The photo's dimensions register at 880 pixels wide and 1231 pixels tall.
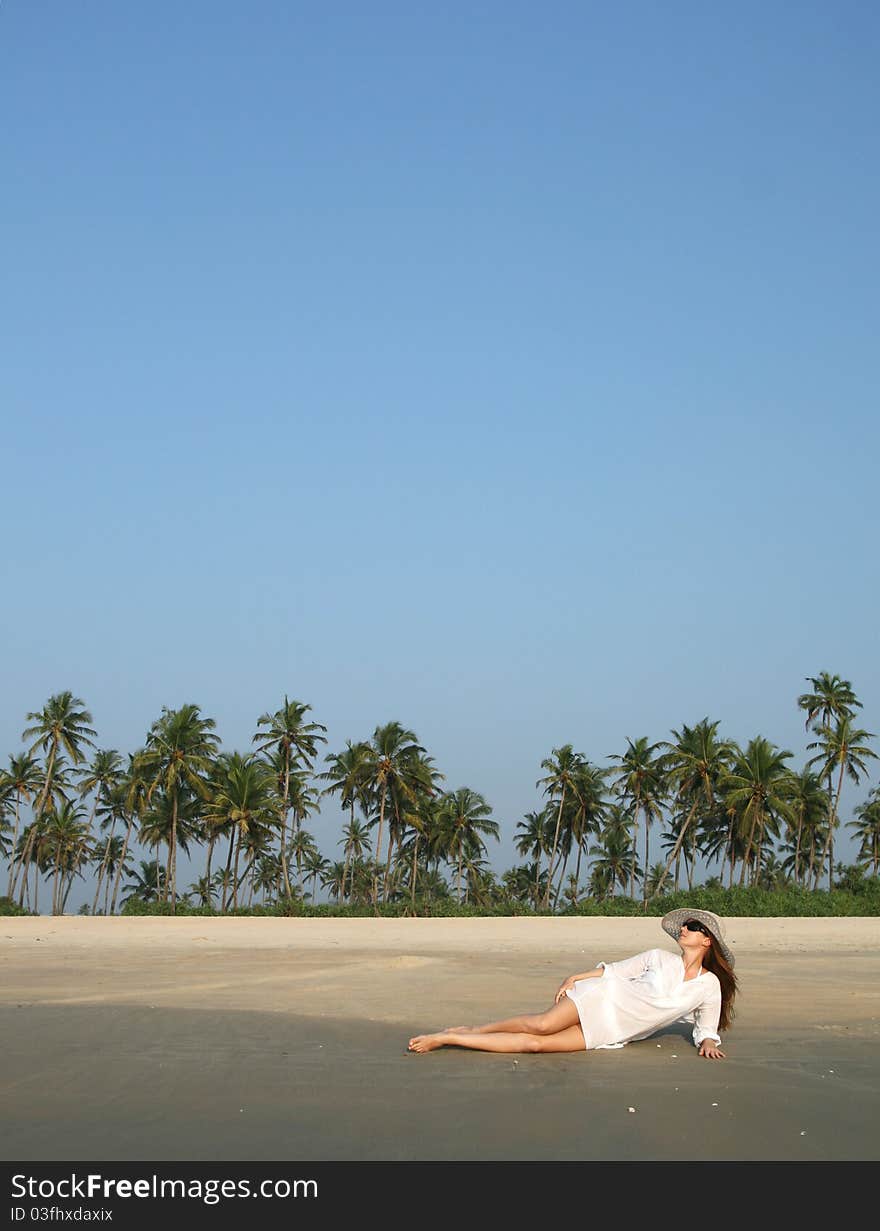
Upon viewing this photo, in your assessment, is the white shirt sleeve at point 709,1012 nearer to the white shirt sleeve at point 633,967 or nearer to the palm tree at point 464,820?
the white shirt sleeve at point 633,967

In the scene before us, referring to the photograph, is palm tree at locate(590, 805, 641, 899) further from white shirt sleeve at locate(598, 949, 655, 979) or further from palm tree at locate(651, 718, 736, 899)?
white shirt sleeve at locate(598, 949, 655, 979)

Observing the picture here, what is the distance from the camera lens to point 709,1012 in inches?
266

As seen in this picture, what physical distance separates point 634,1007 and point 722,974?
65 centimetres

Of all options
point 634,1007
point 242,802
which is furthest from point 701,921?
point 242,802

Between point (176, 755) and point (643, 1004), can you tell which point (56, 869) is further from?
point (643, 1004)

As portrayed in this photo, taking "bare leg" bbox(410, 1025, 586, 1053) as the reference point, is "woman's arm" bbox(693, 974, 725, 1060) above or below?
above

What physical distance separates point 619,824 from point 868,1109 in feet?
260

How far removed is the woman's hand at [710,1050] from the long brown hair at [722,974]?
0.35 m

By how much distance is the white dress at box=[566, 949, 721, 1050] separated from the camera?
6742 mm

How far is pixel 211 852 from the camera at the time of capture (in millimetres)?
61125

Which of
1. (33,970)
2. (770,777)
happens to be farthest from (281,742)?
(33,970)

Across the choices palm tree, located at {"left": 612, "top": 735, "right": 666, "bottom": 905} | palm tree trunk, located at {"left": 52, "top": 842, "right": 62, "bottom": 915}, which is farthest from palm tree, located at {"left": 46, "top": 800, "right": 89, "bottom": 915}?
palm tree, located at {"left": 612, "top": 735, "right": 666, "bottom": 905}

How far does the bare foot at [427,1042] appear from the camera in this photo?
21.4ft
